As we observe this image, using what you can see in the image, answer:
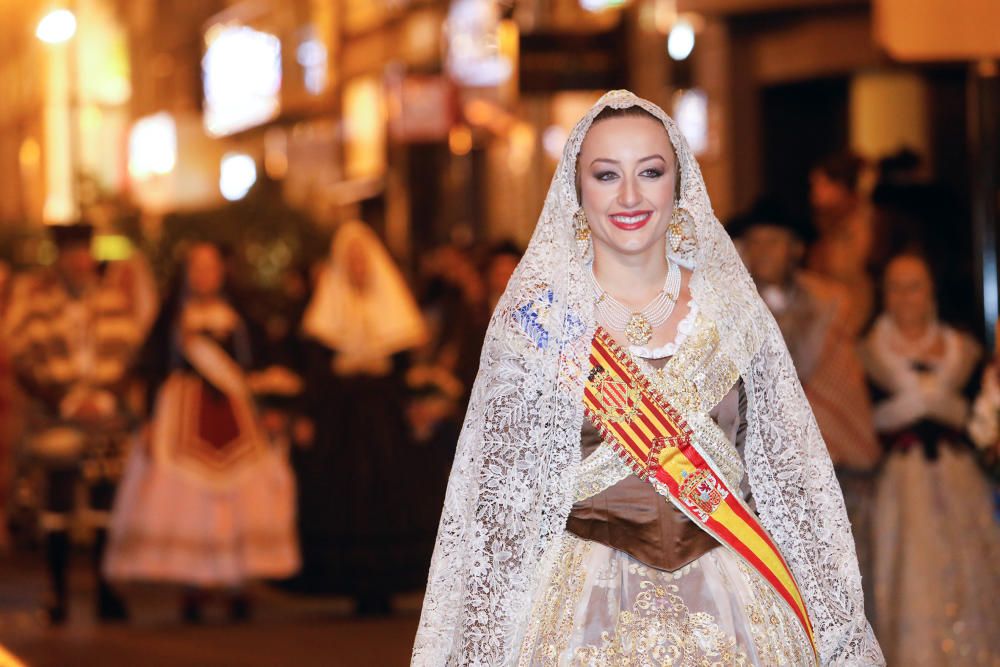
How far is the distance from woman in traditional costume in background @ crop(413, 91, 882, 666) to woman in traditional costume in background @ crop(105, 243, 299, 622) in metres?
7.13

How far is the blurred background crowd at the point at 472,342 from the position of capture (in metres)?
8.21

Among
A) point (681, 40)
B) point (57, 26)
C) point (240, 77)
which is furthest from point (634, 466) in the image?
point (240, 77)

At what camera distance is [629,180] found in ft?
14.0

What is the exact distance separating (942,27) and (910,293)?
1898 millimetres

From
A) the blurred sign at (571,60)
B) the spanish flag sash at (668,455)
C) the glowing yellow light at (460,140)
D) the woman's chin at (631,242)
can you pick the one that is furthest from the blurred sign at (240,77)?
the spanish flag sash at (668,455)

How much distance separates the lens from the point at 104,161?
156 feet

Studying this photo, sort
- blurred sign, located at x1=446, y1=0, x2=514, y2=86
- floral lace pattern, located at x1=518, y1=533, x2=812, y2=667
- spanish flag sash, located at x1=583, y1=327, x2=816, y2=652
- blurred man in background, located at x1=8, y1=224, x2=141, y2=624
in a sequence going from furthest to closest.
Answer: blurred sign, located at x1=446, y1=0, x2=514, y2=86 → blurred man in background, located at x1=8, y1=224, x2=141, y2=624 → spanish flag sash, located at x1=583, y1=327, x2=816, y2=652 → floral lace pattern, located at x1=518, y1=533, x2=812, y2=667

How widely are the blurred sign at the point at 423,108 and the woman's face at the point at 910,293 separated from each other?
47.8 ft

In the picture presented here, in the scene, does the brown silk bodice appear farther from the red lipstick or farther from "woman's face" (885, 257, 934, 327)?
"woman's face" (885, 257, 934, 327)

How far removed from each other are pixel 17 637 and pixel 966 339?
16.9 feet

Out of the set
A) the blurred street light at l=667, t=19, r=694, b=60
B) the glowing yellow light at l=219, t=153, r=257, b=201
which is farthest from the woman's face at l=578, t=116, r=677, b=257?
the glowing yellow light at l=219, t=153, r=257, b=201

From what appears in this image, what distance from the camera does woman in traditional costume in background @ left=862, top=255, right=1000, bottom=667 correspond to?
8188 millimetres

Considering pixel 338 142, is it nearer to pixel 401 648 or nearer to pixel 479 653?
pixel 401 648

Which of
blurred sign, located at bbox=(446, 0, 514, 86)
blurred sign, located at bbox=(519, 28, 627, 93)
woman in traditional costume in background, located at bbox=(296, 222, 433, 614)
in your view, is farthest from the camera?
blurred sign, located at bbox=(446, 0, 514, 86)
